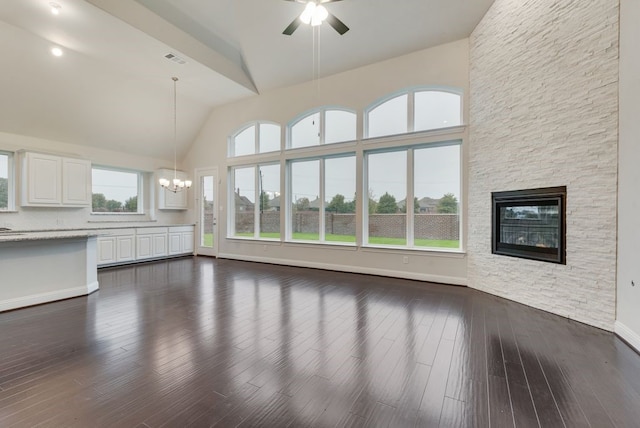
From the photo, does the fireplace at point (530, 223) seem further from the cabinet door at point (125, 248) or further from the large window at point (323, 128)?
the cabinet door at point (125, 248)

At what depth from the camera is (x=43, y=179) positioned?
560 cm

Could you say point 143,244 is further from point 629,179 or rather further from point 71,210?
point 629,179

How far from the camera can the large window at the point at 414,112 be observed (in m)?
5.06

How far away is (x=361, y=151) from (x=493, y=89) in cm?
241

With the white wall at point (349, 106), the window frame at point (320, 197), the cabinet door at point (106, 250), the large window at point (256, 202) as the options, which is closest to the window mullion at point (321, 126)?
the white wall at point (349, 106)

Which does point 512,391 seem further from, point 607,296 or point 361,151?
point 361,151

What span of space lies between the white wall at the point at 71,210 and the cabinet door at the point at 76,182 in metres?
0.28

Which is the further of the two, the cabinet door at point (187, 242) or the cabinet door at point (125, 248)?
the cabinet door at point (187, 242)

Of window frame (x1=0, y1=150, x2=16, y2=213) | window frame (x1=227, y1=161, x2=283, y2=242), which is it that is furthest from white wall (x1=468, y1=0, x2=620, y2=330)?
window frame (x1=0, y1=150, x2=16, y2=213)

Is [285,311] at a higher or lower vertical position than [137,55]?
lower

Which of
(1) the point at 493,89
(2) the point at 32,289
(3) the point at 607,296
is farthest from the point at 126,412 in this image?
(1) the point at 493,89

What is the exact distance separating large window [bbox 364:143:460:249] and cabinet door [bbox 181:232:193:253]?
17.2 ft

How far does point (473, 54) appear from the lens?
469cm

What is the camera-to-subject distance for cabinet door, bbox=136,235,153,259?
673 cm
